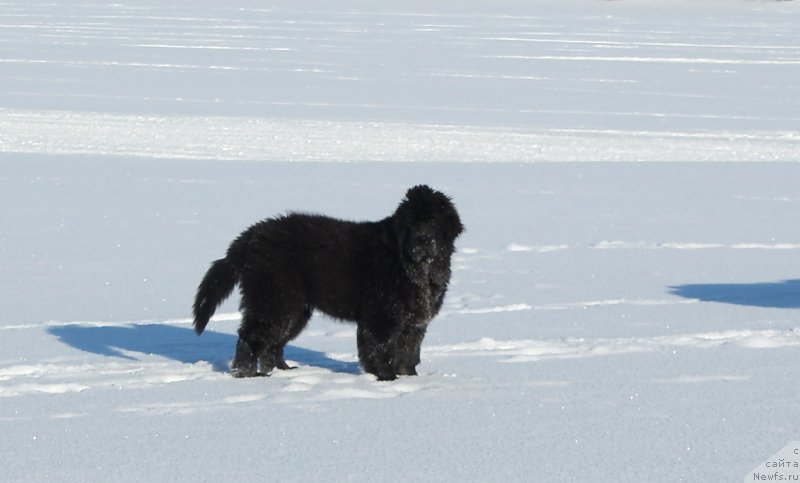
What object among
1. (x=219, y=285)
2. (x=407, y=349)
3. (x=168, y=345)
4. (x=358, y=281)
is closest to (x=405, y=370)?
(x=407, y=349)

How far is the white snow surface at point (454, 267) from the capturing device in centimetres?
490

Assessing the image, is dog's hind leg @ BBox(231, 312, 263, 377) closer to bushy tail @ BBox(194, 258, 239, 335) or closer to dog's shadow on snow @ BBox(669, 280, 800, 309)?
bushy tail @ BBox(194, 258, 239, 335)

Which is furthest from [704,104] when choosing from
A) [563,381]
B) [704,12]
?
[704,12]

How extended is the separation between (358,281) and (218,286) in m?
0.76

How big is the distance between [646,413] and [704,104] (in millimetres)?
16806

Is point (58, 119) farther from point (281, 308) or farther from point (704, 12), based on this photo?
point (704, 12)

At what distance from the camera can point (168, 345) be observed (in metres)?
6.97

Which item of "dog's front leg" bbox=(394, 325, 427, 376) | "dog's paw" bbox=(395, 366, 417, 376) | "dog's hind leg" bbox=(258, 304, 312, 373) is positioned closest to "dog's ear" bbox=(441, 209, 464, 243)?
"dog's front leg" bbox=(394, 325, 427, 376)

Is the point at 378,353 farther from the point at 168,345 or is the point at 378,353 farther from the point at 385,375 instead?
the point at 168,345

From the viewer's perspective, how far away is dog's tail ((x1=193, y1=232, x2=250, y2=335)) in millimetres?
6348

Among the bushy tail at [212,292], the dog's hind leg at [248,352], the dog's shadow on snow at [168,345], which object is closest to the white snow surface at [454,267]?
the dog's shadow on snow at [168,345]

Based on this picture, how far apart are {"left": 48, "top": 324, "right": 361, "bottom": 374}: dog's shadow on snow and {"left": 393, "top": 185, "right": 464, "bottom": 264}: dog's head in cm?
78

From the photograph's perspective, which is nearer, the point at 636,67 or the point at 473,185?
the point at 473,185

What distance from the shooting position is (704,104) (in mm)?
21234
